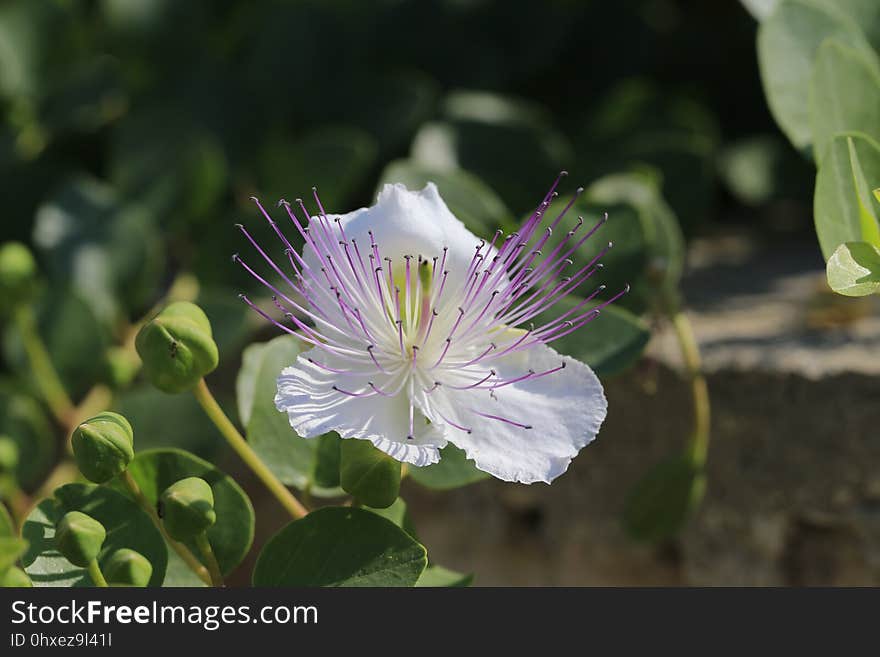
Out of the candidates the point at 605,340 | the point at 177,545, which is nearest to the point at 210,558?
the point at 177,545

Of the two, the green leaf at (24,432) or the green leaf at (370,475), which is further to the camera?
the green leaf at (24,432)

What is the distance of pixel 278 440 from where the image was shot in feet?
3.19

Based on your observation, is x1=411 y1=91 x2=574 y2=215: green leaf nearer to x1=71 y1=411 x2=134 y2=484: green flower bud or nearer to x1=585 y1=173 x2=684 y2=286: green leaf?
x1=585 y1=173 x2=684 y2=286: green leaf

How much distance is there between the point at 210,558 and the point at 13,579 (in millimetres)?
144

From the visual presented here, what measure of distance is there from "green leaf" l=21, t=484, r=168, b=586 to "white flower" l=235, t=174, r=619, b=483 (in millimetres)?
177

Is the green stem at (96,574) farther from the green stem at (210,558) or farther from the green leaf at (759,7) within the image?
the green leaf at (759,7)

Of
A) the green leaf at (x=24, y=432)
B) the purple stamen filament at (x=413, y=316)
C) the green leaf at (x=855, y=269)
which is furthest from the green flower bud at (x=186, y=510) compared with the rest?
the green leaf at (x=24, y=432)

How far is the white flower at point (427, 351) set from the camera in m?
0.80

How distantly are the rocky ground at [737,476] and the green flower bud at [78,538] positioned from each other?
26.7 inches

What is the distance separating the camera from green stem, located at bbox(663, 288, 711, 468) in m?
1.23

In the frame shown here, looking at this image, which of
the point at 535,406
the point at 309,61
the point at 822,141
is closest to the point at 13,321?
the point at 309,61

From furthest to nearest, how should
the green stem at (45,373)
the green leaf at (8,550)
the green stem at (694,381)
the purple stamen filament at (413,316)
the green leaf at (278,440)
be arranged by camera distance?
the green stem at (45,373), the green stem at (694,381), the green leaf at (278,440), the purple stamen filament at (413,316), the green leaf at (8,550)

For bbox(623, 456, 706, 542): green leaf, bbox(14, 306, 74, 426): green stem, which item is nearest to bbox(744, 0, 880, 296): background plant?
bbox(623, 456, 706, 542): green leaf

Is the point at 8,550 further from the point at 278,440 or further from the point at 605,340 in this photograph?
the point at 605,340
